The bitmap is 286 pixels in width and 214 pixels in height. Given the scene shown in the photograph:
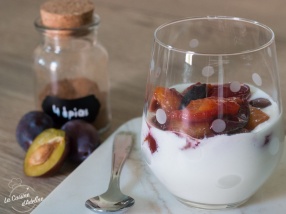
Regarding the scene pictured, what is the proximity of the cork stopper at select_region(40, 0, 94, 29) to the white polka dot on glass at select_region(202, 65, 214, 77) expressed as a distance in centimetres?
32

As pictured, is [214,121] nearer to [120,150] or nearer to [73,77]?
[120,150]

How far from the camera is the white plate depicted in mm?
682

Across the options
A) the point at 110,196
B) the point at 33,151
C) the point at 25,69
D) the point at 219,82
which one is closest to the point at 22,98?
the point at 25,69

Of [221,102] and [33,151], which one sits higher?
[221,102]

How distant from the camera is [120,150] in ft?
2.72

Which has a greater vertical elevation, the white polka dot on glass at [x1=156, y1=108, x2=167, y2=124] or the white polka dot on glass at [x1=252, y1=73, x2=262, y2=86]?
the white polka dot on glass at [x1=252, y1=73, x2=262, y2=86]

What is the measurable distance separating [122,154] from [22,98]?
0.29 metres

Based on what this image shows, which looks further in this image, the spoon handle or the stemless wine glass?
the spoon handle

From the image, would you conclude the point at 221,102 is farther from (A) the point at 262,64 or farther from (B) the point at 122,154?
(B) the point at 122,154

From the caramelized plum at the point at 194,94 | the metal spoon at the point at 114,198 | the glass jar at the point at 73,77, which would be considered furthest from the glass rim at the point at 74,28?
the caramelized plum at the point at 194,94

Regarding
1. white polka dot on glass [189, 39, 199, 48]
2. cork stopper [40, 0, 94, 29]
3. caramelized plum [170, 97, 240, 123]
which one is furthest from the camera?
cork stopper [40, 0, 94, 29]

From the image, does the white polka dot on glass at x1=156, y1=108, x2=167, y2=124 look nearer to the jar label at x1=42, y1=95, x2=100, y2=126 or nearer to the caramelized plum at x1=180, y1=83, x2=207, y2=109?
the caramelized plum at x1=180, y1=83, x2=207, y2=109

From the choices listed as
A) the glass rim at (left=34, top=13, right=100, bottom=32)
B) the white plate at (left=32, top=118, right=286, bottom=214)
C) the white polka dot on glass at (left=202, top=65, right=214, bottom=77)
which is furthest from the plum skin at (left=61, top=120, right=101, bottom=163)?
the white polka dot on glass at (left=202, top=65, right=214, bottom=77)

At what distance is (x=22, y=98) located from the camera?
1.02m
